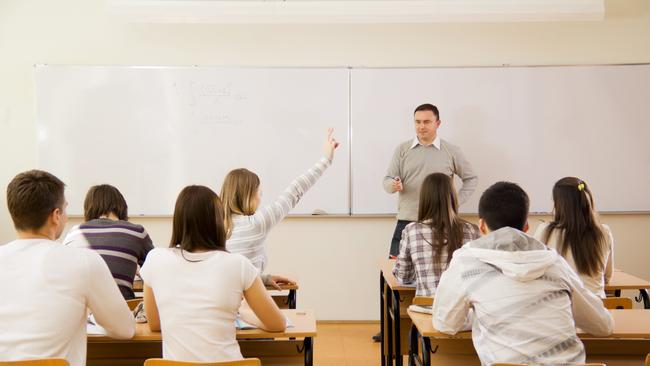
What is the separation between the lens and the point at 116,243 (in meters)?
3.08

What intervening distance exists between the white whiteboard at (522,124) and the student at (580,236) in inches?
88.7

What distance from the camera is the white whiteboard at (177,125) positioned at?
17.7 ft

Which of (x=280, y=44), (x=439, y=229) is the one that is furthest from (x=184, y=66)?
(x=439, y=229)

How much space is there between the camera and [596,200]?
5.46 metres

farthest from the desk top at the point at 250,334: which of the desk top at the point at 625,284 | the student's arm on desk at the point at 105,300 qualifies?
the desk top at the point at 625,284

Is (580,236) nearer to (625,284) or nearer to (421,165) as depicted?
(625,284)

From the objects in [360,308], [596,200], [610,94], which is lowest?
[360,308]

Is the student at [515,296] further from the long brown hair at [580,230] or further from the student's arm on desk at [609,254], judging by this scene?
the student's arm on desk at [609,254]

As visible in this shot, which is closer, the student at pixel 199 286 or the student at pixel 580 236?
the student at pixel 199 286

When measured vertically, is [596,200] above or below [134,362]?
above

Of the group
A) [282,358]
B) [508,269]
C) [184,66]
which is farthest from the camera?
[184,66]

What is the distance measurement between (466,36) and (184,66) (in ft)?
8.12

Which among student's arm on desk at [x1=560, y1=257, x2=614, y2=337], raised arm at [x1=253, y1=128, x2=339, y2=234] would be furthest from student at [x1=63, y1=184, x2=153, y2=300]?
student's arm on desk at [x1=560, y1=257, x2=614, y2=337]

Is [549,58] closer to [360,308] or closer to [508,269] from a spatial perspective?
[360,308]
